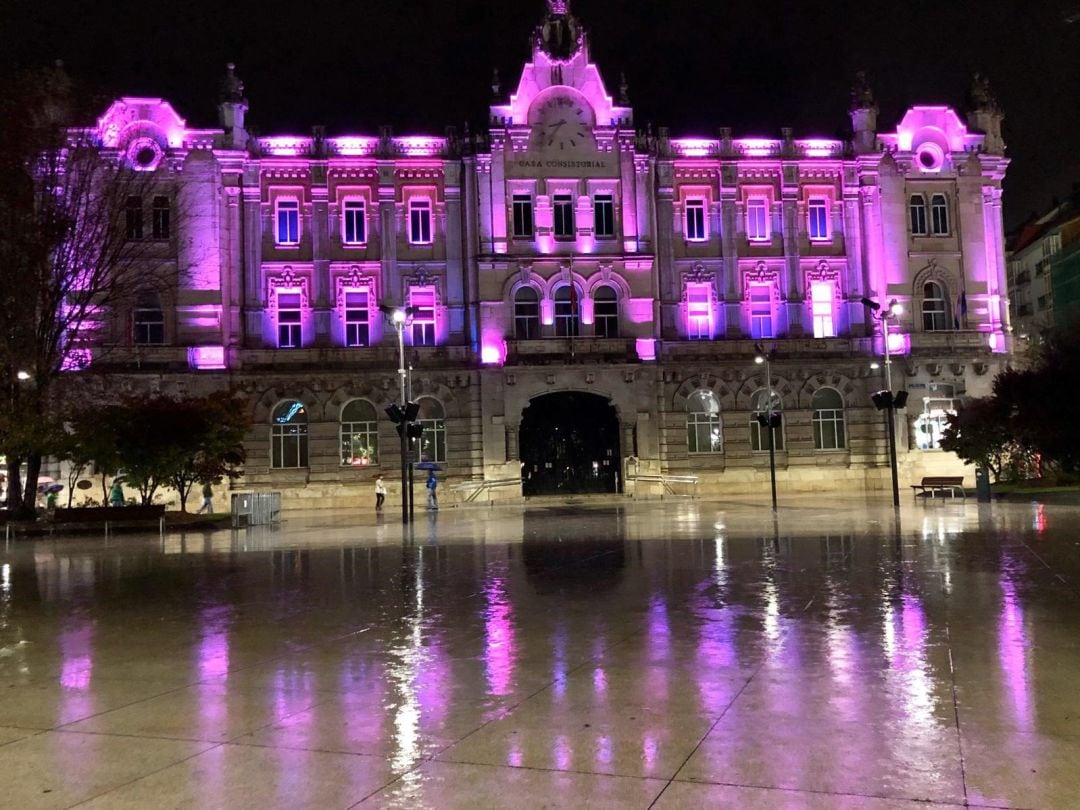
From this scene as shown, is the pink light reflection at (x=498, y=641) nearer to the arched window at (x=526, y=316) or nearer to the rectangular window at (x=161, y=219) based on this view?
the arched window at (x=526, y=316)

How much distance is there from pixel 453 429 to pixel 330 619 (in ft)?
107

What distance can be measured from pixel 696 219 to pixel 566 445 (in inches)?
521

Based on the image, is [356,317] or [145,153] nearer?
[145,153]

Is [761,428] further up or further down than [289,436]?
further down

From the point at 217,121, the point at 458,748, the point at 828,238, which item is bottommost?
the point at 458,748

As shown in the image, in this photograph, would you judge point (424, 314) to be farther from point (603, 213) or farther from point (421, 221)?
point (603, 213)

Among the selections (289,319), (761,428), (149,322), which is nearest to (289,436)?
(289,319)

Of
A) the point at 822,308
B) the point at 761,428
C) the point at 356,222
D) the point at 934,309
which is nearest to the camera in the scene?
the point at 356,222

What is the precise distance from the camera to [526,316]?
43312 mm

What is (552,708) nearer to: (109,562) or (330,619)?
(330,619)

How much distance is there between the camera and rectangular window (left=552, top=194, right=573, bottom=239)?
44.0m

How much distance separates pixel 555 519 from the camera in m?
28.1

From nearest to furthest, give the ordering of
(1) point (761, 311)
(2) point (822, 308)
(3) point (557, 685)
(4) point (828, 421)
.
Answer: (3) point (557, 685) → (4) point (828, 421) → (1) point (761, 311) → (2) point (822, 308)

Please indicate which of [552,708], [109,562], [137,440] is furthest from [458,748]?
[137,440]
